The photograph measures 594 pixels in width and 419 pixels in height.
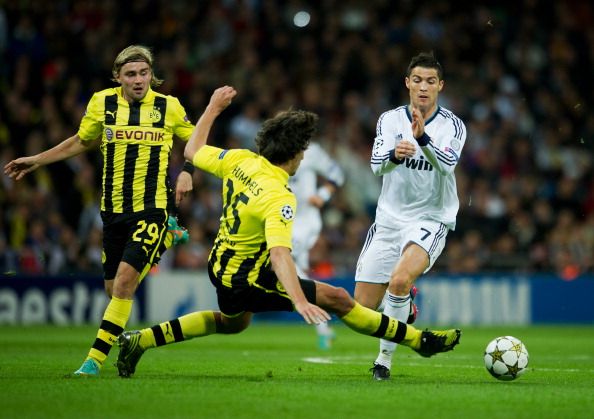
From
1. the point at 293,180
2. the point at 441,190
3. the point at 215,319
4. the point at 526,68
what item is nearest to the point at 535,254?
the point at 526,68

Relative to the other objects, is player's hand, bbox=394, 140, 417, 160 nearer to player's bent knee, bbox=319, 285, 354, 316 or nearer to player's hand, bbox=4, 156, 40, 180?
player's bent knee, bbox=319, 285, 354, 316

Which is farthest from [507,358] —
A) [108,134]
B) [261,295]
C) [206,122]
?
[108,134]

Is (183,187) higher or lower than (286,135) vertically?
lower

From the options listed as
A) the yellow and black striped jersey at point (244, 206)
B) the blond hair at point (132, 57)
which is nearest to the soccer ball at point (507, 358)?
the yellow and black striped jersey at point (244, 206)

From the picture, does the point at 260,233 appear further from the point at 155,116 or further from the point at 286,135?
the point at 155,116

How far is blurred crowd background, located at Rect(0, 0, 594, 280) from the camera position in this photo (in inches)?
687

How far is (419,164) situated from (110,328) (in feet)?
9.22

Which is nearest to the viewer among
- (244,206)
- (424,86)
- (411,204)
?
(244,206)

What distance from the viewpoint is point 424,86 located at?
9047mm

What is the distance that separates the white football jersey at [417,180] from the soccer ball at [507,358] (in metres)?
1.24

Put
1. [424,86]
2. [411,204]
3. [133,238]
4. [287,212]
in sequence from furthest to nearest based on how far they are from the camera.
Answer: [411,204]
[424,86]
[133,238]
[287,212]

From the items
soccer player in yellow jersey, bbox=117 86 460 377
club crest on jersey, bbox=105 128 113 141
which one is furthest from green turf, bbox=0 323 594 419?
club crest on jersey, bbox=105 128 113 141

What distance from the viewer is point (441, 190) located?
9109 mm

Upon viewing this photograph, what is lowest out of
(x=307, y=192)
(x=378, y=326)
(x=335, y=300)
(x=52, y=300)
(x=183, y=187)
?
(x=378, y=326)
